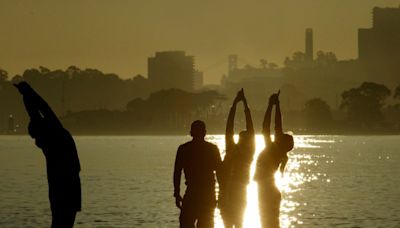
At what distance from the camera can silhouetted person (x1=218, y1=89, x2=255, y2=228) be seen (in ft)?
55.1

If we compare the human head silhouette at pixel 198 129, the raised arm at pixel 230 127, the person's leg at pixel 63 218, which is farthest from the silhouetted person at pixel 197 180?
the person's leg at pixel 63 218

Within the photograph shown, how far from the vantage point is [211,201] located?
16.7m

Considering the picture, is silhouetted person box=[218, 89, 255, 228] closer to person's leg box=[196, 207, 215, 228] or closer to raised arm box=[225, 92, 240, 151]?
raised arm box=[225, 92, 240, 151]

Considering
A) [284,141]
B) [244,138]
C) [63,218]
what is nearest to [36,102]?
[63,218]

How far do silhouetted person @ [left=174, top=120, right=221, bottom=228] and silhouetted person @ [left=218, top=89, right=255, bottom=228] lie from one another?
33 centimetres

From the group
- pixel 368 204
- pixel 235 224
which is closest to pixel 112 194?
pixel 368 204

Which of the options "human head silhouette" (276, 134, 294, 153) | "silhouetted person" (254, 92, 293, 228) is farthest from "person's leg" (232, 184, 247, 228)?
"human head silhouette" (276, 134, 294, 153)

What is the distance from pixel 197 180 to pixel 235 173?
78cm

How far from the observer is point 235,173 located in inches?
670

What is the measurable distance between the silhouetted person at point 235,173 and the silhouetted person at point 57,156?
9.76 feet

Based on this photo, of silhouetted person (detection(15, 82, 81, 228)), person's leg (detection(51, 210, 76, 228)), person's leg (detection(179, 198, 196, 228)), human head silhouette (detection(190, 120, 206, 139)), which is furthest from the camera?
A: person's leg (detection(179, 198, 196, 228))

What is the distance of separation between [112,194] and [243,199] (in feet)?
143

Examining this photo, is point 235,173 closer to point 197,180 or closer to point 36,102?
point 197,180

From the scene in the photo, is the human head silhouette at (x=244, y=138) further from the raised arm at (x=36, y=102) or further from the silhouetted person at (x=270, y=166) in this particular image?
the raised arm at (x=36, y=102)
